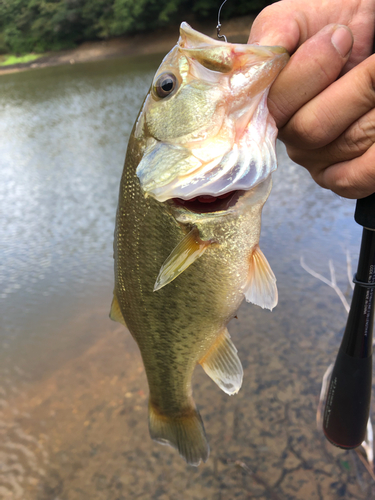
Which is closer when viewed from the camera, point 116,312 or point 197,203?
point 197,203

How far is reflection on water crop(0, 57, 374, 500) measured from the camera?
69.6 inches

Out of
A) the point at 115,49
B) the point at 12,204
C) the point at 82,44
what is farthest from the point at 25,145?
the point at 82,44

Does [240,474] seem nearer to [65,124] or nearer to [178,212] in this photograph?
[178,212]

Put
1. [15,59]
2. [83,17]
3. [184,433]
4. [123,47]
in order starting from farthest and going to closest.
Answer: [15,59] → [83,17] → [123,47] → [184,433]

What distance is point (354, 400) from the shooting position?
1.33 m

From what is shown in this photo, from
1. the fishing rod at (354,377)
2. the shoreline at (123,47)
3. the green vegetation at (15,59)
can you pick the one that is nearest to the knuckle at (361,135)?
the fishing rod at (354,377)

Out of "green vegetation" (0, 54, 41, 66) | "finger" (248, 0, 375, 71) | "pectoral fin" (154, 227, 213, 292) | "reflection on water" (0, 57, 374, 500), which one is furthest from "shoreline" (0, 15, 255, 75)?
"pectoral fin" (154, 227, 213, 292)

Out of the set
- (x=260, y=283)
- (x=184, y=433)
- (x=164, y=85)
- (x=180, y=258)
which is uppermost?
(x=164, y=85)

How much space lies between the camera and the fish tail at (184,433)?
1386mm

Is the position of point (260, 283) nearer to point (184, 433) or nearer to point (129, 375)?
point (184, 433)

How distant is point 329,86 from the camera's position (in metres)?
0.89

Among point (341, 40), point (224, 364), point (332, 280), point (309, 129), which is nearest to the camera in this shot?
point (341, 40)

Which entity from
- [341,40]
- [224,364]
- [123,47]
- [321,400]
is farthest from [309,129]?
[123,47]

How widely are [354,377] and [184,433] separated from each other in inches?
26.7
